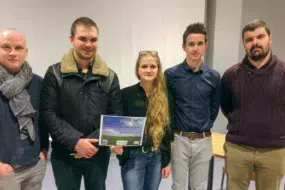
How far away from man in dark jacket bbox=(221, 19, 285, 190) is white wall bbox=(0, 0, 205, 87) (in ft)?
6.87

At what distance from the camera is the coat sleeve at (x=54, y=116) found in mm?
1872

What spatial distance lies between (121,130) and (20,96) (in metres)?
0.68

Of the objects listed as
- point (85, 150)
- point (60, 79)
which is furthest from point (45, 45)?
point (85, 150)

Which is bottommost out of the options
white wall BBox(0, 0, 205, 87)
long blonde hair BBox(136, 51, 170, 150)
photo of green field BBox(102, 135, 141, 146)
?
photo of green field BBox(102, 135, 141, 146)

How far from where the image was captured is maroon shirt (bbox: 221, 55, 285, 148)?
2.09m

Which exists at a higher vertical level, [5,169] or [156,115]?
[156,115]

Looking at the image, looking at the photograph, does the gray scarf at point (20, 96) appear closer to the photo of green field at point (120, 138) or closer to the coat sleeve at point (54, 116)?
the coat sleeve at point (54, 116)

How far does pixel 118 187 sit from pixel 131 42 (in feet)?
6.47

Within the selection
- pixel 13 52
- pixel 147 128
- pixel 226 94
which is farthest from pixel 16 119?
pixel 226 94

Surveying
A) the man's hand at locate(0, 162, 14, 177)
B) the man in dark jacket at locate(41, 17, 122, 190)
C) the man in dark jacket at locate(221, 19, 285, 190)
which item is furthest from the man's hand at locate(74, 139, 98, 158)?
the man in dark jacket at locate(221, 19, 285, 190)

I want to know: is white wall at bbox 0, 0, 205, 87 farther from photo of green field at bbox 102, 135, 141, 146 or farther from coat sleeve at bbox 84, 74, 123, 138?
photo of green field at bbox 102, 135, 141, 146

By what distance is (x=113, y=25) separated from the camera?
3.91 meters

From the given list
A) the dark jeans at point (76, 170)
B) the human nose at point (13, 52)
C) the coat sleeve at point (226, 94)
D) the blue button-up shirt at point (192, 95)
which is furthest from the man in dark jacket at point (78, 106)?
the coat sleeve at point (226, 94)

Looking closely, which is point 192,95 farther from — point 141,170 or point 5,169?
point 5,169
